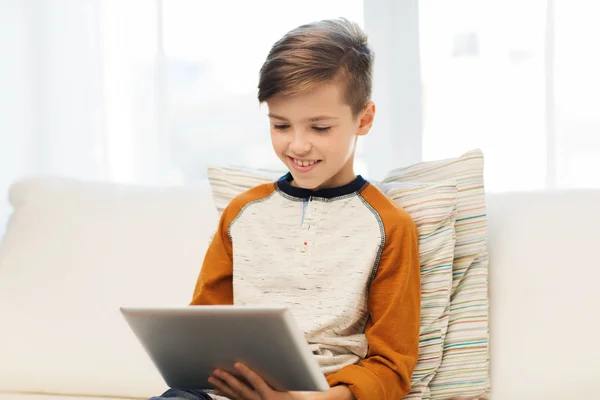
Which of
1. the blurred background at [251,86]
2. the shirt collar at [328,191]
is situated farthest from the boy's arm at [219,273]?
the blurred background at [251,86]

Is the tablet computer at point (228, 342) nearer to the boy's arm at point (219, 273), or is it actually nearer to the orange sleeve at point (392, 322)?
the orange sleeve at point (392, 322)

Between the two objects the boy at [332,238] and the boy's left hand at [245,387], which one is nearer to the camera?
the boy's left hand at [245,387]

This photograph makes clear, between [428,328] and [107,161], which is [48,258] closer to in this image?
[107,161]

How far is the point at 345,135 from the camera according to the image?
1.45 m

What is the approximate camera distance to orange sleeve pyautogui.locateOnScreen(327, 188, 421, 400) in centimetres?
135

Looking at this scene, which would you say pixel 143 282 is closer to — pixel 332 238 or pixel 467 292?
pixel 332 238

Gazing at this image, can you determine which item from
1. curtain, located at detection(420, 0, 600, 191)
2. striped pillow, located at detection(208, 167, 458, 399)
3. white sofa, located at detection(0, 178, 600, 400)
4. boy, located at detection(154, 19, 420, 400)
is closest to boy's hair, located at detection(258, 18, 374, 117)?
boy, located at detection(154, 19, 420, 400)

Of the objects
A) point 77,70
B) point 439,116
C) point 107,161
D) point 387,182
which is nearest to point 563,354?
point 387,182

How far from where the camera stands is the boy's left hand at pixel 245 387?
123 cm

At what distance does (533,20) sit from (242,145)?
86 centimetres

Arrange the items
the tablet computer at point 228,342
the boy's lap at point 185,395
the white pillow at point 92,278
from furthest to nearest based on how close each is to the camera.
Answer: the white pillow at point 92,278, the boy's lap at point 185,395, the tablet computer at point 228,342

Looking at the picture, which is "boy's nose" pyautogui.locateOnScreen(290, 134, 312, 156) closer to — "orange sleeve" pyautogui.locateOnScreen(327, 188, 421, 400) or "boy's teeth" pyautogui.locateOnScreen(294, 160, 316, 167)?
"boy's teeth" pyautogui.locateOnScreen(294, 160, 316, 167)

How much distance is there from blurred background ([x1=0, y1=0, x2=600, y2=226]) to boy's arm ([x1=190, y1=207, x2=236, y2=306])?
2.94 feet

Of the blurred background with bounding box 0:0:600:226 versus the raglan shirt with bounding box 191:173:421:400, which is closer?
the raglan shirt with bounding box 191:173:421:400
